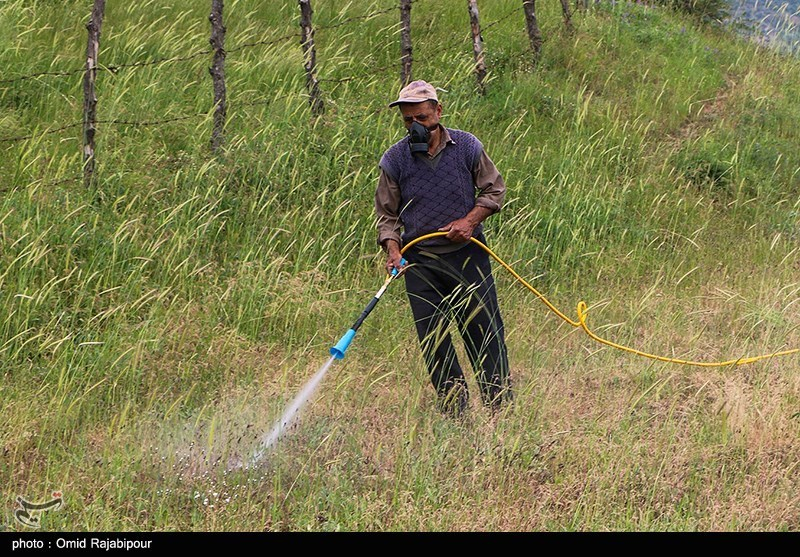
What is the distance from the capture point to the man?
5.06 meters

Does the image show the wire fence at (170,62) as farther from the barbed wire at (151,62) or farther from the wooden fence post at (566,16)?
the wooden fence post at (566,16)

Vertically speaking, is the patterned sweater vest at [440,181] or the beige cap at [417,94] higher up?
the beige cap at [417,94]

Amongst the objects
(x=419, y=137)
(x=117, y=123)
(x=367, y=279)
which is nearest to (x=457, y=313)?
(x=419, y=137)

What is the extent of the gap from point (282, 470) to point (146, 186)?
3.39 meters

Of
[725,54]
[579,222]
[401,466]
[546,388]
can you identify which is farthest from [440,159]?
[725,54]

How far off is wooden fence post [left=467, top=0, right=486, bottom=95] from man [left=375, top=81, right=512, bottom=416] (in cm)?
440

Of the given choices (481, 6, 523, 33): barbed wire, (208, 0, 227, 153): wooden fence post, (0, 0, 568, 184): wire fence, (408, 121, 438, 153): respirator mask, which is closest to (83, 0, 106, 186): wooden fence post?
(0, 0, 568, 184): wire fence

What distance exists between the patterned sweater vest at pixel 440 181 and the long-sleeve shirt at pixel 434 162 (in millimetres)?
26

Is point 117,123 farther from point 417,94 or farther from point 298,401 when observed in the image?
point 298,401

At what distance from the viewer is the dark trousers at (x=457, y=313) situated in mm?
5117

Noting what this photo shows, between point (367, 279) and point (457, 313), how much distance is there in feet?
6.02

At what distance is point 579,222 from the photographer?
307 inches

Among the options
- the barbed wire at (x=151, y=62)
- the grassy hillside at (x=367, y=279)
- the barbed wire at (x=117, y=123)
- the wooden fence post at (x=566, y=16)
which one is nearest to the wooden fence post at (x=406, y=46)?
the grassy hillside at (x=367, y=279)

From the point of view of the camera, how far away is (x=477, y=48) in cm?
942
